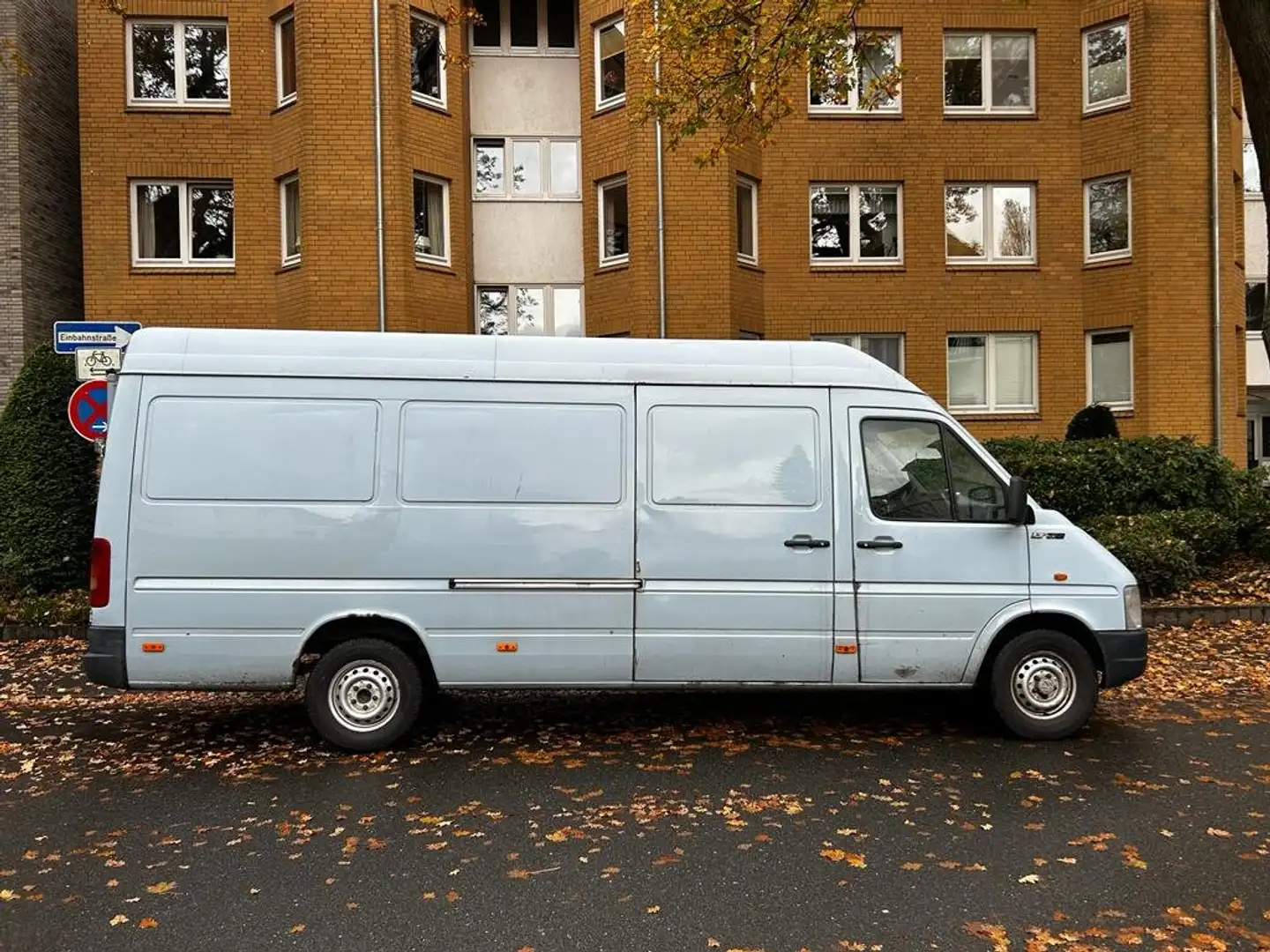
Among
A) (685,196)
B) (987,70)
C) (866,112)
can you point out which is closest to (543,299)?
A: (685,196)

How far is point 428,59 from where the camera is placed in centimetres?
1686

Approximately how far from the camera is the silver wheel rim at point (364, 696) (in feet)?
18.7

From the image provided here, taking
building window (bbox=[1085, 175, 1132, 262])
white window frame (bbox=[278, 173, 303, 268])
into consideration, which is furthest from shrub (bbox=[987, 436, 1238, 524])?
white window frame (bbox=[278, 173, 303, 268])

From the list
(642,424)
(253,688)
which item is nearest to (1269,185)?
(642,424)

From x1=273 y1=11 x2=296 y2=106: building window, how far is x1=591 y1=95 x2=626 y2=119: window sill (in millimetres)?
5213

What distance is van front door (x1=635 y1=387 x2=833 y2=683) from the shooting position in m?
5.69

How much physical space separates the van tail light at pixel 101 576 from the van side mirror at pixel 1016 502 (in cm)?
525

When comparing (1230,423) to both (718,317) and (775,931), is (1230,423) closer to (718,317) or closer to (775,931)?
(718,317)

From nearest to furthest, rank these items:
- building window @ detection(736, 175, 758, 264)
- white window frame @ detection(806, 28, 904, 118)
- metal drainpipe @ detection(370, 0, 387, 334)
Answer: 1. metal drainpipe @ detection(370, 0, 387, 334)
2. building window @ detection(736, 175, 758, 264)
3. white window frame @ detection(806, 28, 904, 118)

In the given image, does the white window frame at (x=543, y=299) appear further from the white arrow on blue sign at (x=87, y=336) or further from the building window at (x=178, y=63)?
the white arrow on blue sign at (x=87, y=336)

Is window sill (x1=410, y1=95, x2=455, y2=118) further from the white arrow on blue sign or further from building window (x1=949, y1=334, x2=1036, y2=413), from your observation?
building window (x1=949, y1=334, x2=1036, y2=413)

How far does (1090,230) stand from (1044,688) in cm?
1501

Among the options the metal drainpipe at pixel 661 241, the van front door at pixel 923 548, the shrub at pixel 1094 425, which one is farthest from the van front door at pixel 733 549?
the metal drainpipe at pixel 661 241

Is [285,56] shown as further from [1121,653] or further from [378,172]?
[1121,653]
